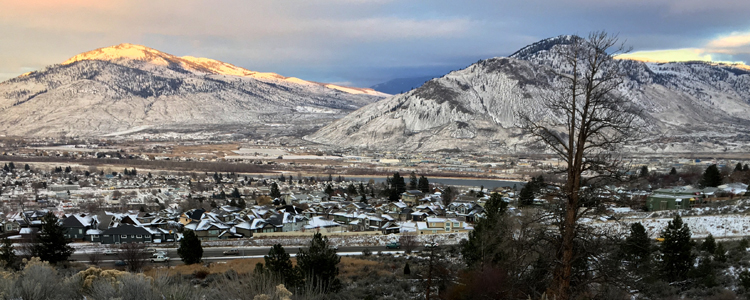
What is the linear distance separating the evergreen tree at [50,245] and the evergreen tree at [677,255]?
29.2 m

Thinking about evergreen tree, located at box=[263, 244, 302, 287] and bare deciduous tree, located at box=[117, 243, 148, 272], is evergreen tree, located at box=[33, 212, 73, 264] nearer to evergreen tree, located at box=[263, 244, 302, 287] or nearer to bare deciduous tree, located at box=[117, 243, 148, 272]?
bare deciduous tree, located at box=[117, 243, 148, 272]

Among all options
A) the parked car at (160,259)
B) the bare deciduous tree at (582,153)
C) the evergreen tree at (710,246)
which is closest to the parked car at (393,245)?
the parked car at (160,259)

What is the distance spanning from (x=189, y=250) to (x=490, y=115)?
133311 millimetres

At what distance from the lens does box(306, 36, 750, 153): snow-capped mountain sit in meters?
137

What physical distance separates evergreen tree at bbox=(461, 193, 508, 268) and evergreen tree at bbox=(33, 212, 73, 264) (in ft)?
72.0

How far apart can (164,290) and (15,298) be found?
227 centimetres

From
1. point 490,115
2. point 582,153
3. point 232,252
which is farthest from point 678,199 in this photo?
point 490,115

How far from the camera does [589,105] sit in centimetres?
→ 746

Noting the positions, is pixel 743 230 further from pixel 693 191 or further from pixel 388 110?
pixel 388 110

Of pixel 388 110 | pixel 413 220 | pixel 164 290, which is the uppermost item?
pixel 388 110

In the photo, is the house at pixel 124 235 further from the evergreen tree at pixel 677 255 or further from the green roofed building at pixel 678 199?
the green roofed building at pixel 678 199

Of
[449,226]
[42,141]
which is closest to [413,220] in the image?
[449,226]

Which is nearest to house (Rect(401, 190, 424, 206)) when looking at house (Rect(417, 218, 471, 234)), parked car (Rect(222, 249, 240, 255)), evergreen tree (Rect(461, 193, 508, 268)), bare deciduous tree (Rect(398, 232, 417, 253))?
house (Rect(417, 218, 471, 234))

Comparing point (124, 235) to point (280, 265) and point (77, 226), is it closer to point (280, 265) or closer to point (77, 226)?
point (77, 226)
